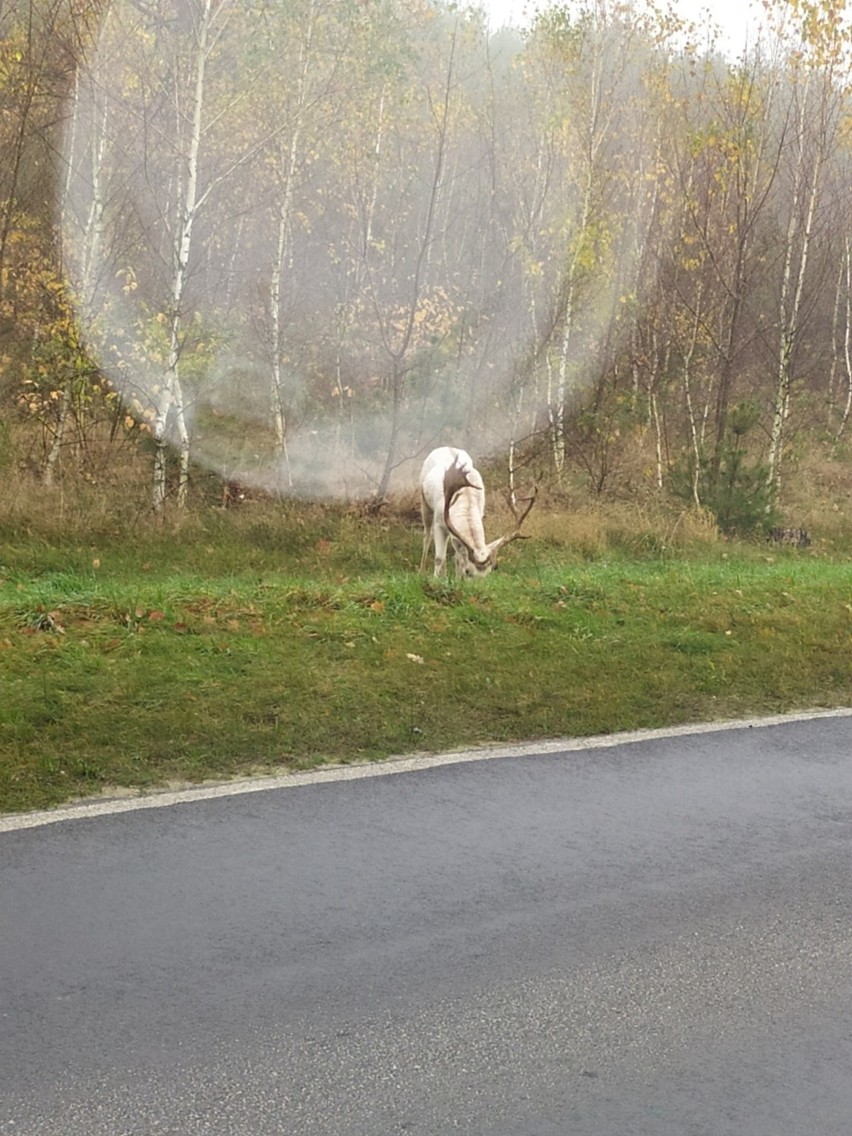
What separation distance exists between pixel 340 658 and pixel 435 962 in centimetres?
521

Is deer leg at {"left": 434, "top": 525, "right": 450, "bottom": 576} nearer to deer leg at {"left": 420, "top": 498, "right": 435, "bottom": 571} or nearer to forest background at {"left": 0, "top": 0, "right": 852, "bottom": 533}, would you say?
deer leg at {"left": 420, "top": 498, "right": 435, "bottom": 571}

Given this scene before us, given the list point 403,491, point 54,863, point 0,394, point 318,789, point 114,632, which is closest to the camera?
point 54,863

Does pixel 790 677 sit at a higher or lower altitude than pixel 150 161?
lower

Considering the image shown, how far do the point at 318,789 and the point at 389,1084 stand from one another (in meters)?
3.07

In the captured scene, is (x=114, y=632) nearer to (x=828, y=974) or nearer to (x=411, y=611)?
(x=411, y=611)

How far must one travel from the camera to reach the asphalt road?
13.9ft

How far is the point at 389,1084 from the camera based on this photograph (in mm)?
4312

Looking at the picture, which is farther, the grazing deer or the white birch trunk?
the white birch trunk

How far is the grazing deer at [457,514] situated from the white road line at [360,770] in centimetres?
557

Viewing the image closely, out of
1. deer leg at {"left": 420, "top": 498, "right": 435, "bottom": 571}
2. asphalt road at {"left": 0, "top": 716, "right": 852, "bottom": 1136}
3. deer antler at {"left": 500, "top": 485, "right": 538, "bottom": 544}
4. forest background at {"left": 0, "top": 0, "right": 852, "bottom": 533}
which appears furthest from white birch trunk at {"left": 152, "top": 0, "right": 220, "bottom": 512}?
asphalt road at {"left": 0, "top": 716, "right": 852, "bottom": 1136}

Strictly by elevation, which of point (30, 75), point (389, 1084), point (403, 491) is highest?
point (30, 75)

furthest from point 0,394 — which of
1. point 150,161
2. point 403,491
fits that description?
point 403,491

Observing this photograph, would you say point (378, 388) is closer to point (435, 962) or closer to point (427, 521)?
point (427, 521)

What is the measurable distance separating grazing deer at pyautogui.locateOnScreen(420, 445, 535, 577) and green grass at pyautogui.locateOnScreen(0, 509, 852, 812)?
448 mm
